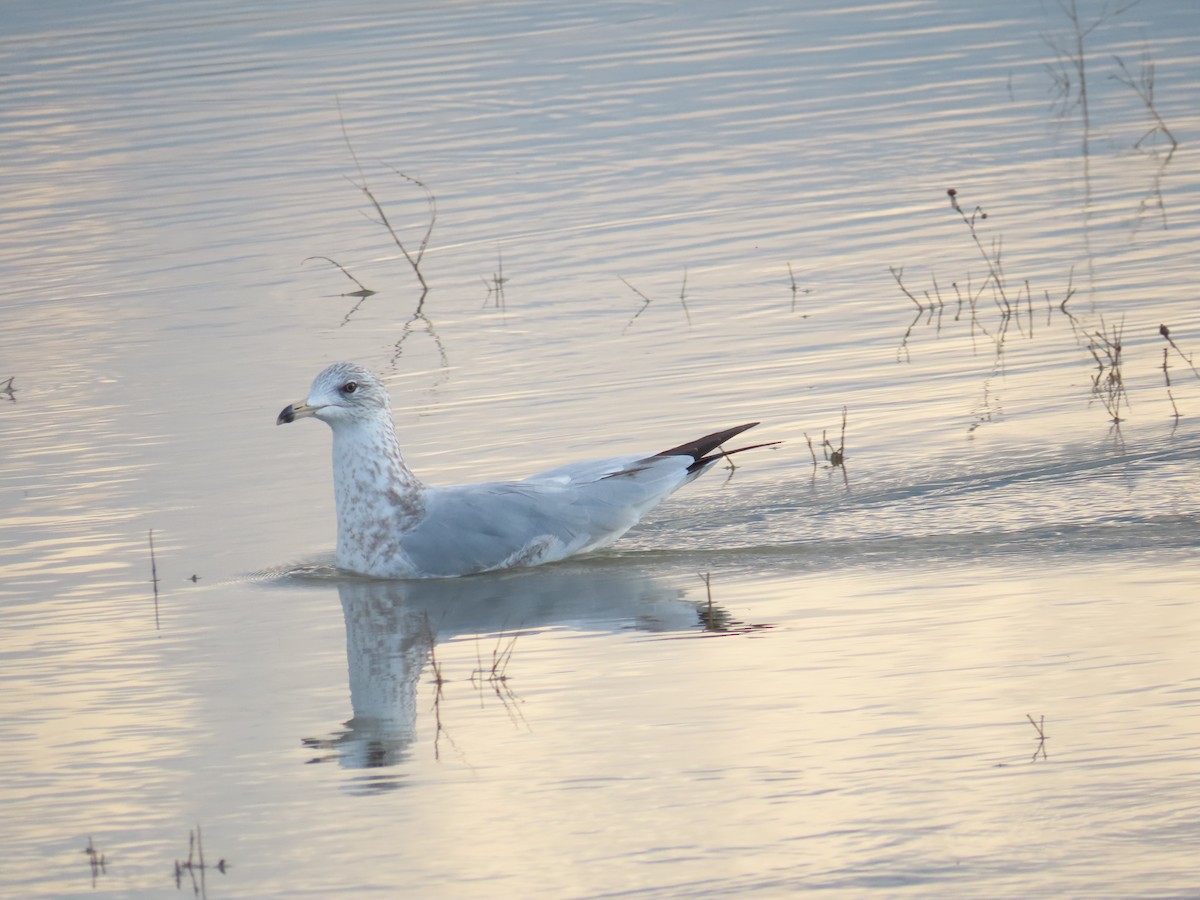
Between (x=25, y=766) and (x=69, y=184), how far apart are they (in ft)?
49.3

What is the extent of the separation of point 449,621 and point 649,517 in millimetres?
1782

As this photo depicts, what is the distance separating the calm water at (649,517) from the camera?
242 inches

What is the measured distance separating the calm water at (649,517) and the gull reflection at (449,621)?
0.09 feet

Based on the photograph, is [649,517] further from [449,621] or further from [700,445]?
[449,621]

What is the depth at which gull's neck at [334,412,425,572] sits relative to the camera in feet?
30.7

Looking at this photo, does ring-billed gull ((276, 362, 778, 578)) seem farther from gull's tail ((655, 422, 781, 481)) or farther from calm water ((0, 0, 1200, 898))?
calm water ((0, 0, 1200, 898))

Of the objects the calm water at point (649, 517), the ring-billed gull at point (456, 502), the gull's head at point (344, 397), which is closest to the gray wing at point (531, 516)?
the ring-billed gull at point (456, 502)

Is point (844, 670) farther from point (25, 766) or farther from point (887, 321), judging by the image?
point (887, 321)

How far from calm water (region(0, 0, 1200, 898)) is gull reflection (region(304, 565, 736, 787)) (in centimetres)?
3

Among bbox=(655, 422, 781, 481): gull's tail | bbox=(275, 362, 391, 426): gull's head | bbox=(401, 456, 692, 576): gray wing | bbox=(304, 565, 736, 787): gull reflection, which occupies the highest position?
bbox=(275, 362, 391, 426): gull's head

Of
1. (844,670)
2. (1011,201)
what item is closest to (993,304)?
(1011,201)

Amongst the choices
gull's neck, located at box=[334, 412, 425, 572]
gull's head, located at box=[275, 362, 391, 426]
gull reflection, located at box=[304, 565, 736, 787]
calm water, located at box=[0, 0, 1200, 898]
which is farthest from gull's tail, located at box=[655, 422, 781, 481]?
gull's head, located at box=[275, 362, 391, 426]

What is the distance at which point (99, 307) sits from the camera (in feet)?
50.8

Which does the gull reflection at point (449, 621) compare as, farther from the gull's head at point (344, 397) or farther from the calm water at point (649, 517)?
the gull's head at point (344, 397)
